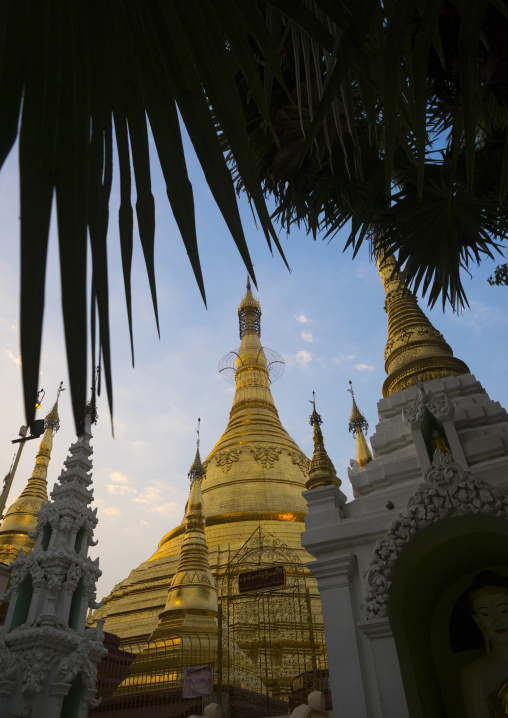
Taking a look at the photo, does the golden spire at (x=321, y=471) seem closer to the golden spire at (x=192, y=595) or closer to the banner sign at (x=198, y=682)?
the banner sign at (x=198, y=682)

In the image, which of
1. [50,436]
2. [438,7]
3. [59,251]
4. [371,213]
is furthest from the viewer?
[50,436]

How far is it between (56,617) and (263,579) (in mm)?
3093

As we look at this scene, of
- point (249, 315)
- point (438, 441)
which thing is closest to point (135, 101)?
point (438, 441)

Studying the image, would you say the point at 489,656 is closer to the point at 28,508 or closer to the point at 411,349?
the point at 411,349

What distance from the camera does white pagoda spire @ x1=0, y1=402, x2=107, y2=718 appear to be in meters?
6.99

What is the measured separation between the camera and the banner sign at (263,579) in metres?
8.10

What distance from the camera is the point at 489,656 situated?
4555 millimetres

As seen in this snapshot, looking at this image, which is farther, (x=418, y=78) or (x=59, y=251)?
(x=418, y=78)

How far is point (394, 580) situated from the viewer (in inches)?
177

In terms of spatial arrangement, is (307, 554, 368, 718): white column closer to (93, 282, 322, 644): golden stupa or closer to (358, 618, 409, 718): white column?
(358, 618, 409, 718): white column

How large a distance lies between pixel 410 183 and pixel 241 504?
632 inches

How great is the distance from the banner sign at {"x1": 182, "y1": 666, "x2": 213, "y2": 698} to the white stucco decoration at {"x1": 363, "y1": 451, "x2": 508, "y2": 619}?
4.81m

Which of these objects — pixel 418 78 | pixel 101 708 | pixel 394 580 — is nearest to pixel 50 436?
pixel 101 708

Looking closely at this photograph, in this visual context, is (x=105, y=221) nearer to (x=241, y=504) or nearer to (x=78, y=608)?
(x=78, y=608)
